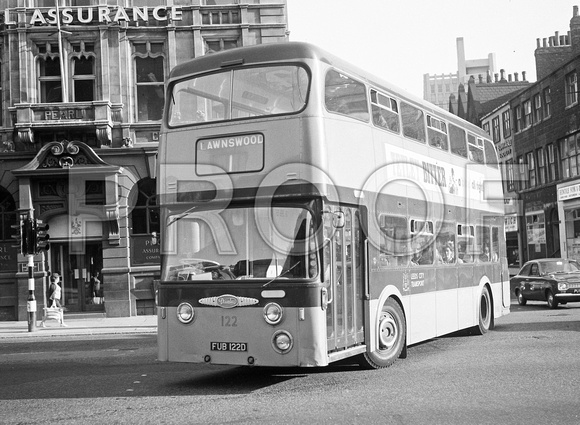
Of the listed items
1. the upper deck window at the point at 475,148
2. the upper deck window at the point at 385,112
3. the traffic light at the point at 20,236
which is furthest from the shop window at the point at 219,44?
the upper deck window at the point at 385,112

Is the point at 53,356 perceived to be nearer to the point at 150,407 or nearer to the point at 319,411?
the point at 150,407

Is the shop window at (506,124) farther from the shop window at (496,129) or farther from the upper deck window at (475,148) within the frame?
the upper deck window at (475,148)

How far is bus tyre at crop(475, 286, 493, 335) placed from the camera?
15.6 meters

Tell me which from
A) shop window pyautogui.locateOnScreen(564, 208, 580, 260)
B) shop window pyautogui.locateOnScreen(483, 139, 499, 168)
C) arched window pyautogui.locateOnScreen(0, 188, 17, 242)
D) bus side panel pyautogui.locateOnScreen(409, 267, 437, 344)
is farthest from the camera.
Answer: shop window pyautogui.locateOnScreen(564, 208, 580, 260)

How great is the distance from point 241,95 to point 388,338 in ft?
14.2

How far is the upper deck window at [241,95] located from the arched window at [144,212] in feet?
57.1

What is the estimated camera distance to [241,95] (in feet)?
32.7

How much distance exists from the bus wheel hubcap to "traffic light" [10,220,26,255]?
14065 mm

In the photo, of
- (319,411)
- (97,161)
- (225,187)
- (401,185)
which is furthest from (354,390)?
(97,161)

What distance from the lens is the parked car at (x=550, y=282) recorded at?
22.3 m

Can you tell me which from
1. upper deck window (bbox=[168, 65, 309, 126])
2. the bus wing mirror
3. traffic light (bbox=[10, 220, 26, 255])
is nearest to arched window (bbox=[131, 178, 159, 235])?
traffic light (bbox=[10, 220, 26, 255])

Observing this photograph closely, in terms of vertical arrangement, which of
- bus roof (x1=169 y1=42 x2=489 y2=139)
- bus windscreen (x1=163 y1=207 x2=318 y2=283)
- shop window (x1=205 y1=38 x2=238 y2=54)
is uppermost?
shop window (x1=205 y1=38 x2=238 y2=54)

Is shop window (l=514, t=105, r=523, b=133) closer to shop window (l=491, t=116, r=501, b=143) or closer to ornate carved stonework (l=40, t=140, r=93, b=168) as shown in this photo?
shop window (l=491, t=116, r=501, b=143)

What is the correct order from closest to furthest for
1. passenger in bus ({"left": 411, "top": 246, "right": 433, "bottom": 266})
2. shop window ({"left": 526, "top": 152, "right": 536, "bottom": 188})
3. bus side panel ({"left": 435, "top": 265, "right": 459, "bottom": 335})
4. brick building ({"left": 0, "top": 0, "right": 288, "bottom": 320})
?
1. passenger in bus ({"left": 411, "top": 246, "right": 433, "bottom": 266})
2. bus side panel ({"left": 435, "top": 265, "right": 459, "bottom": 335})
3. brick building ({"left": 0, "top": 0, "right": 288, "bottom": 320})
4. shop window ({"left": 526, "top": 152, "right": 536, "bottom": 188})
